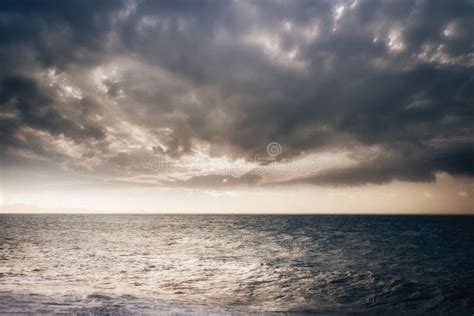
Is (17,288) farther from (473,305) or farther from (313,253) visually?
(313,253)

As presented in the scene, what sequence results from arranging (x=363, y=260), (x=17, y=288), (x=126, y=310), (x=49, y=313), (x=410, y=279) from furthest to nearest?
(x=363, y=260), (x=410, y=279), (x=17, y=288), (x=126, y=310), (x=49, y=313)

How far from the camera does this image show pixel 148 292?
844 inches

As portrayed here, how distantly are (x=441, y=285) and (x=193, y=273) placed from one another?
22.7 m

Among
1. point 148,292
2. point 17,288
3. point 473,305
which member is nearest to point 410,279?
point 473,305

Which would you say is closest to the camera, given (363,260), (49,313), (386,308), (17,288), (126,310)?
(49,313)

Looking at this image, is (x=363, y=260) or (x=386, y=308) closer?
(x=386, y=308)

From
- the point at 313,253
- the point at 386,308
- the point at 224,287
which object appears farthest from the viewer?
the point at 313,253

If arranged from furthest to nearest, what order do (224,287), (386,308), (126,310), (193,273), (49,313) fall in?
1. (193,273)
2. (224,287)
3. (386,308)
4. (126,310)
5. (49,313)

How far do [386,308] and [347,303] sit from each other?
244 centimetres

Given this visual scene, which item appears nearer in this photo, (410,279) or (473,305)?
(473,305)

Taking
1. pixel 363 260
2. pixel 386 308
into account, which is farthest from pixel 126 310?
pixel 363 260

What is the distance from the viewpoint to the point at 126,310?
640 inches

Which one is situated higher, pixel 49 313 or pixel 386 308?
pixel 49 313

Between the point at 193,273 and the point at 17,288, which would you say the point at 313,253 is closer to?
the point at 193,273
